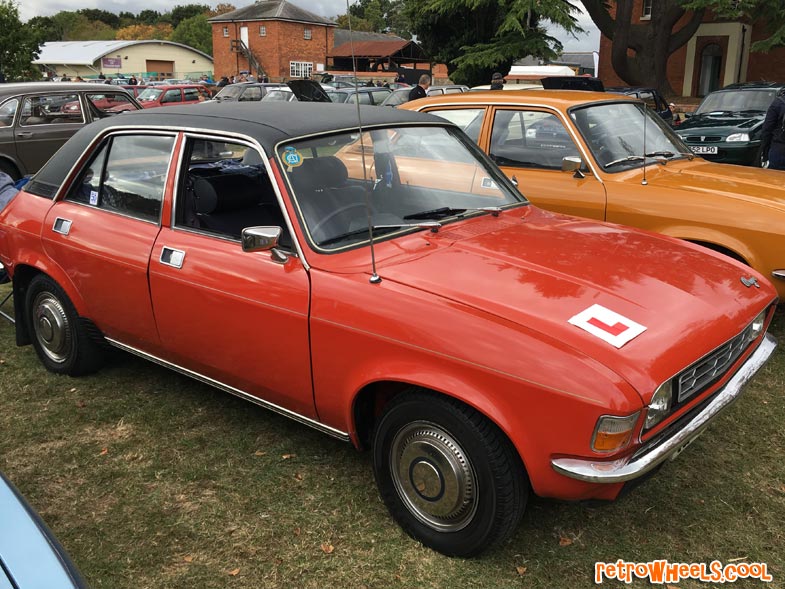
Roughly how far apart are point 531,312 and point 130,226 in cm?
240

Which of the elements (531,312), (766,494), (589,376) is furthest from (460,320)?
(766,494)

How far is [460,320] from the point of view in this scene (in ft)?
8.93

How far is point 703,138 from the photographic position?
436 inches


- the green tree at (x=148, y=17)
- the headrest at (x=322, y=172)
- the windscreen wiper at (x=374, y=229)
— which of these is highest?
the green tree at (x=148, y=17)

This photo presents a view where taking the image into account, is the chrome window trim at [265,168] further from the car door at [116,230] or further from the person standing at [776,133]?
the person standing at [776,133]

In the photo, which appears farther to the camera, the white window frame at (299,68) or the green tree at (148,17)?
the green tree at (148,17)

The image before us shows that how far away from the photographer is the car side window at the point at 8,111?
34.9ft

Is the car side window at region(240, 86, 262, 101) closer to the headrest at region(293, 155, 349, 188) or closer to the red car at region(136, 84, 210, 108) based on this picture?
the red car at region(136, 84, 210, 108)

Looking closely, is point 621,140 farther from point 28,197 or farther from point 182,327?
point 28,197

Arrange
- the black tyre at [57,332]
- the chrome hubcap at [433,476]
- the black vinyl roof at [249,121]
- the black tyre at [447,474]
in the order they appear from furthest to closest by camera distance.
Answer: the black tyre at [57,332], the black vinyl roof at [249,121], the chrome hubcap at [433,476], the black tyre at [447,474]

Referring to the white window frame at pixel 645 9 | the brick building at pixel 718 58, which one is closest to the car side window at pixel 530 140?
the brick building at pixel 718 58

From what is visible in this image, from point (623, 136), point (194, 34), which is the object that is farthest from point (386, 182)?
point (194, 34)

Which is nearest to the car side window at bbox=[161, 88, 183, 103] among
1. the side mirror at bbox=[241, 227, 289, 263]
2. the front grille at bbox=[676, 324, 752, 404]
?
the side mirror at bbox=[241, 227, 289, 263]

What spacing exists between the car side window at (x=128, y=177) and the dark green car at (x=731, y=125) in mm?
8895
